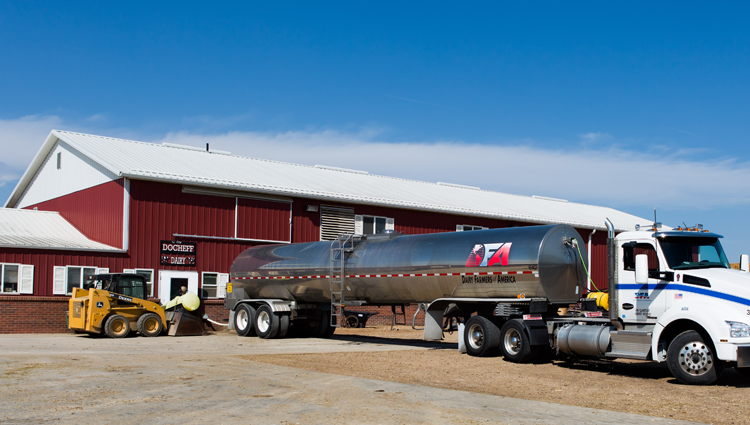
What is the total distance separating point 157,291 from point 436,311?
1406cm

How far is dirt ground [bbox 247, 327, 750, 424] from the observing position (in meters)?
11.6

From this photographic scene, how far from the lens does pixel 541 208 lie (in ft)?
161

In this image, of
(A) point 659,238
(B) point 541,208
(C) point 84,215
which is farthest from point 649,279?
(B) point 541,208

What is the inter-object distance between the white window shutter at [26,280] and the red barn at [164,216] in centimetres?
3

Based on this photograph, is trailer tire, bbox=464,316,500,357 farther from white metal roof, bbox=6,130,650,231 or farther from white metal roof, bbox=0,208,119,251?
white metal roof, bbox=0,208,119,251

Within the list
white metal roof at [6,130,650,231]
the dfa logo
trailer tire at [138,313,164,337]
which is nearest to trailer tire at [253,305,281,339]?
trailer tire at [138,313,164,337]

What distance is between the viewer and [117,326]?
24703mm

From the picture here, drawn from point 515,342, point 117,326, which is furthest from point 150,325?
point 515,342

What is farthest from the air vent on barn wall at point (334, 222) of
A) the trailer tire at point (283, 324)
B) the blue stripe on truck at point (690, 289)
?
the blue stripe on truck at point (690, 289)

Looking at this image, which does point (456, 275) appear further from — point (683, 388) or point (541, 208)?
point (541, 208)

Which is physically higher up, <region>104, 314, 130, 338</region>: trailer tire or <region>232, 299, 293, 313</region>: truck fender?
<region>232, 299, 293, 313</region>: truck fender

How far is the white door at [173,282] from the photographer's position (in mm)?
30047

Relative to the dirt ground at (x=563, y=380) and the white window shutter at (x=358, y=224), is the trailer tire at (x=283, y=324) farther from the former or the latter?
the white window shutter at (x=358, y=224)

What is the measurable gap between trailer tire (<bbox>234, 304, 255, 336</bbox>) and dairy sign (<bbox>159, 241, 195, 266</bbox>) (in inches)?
165
